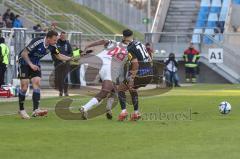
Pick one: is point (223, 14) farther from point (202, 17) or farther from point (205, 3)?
point (205, 3)

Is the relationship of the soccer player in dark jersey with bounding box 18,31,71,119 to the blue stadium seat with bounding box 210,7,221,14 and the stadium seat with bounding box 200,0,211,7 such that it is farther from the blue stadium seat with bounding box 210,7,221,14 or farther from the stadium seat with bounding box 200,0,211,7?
the stadium seat with bounding box 200,0,211,7

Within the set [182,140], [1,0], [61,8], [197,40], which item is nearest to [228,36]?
[197,40]

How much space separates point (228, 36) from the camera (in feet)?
135

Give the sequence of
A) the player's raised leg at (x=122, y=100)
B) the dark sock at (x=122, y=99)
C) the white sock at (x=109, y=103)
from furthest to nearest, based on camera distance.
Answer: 1. the white sock at (x=109, y=103)
2. the dark sock at (x=122, y=99)
3. the player's raised leg at (x=122, y=100)

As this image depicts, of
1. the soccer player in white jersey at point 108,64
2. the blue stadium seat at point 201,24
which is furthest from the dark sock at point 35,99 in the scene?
the blue stadium seat at point 201,24

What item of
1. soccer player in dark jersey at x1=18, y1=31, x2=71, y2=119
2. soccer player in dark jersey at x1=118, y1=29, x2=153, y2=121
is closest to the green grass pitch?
soccer player in dark jersey at x1=18, y1=31, x2=71, y2=119

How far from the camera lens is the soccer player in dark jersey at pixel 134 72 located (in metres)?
16.7

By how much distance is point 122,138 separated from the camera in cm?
1303

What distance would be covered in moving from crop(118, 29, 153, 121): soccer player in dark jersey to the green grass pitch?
0.45 m

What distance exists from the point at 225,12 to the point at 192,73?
40.3ft

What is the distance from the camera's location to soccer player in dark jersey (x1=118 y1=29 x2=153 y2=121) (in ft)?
Result: 54.6

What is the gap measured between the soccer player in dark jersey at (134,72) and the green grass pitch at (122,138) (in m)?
0.45

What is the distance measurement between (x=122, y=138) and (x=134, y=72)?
4.19m

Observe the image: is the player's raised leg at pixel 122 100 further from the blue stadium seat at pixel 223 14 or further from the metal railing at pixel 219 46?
the blue stadium seat at pixel 223 14
